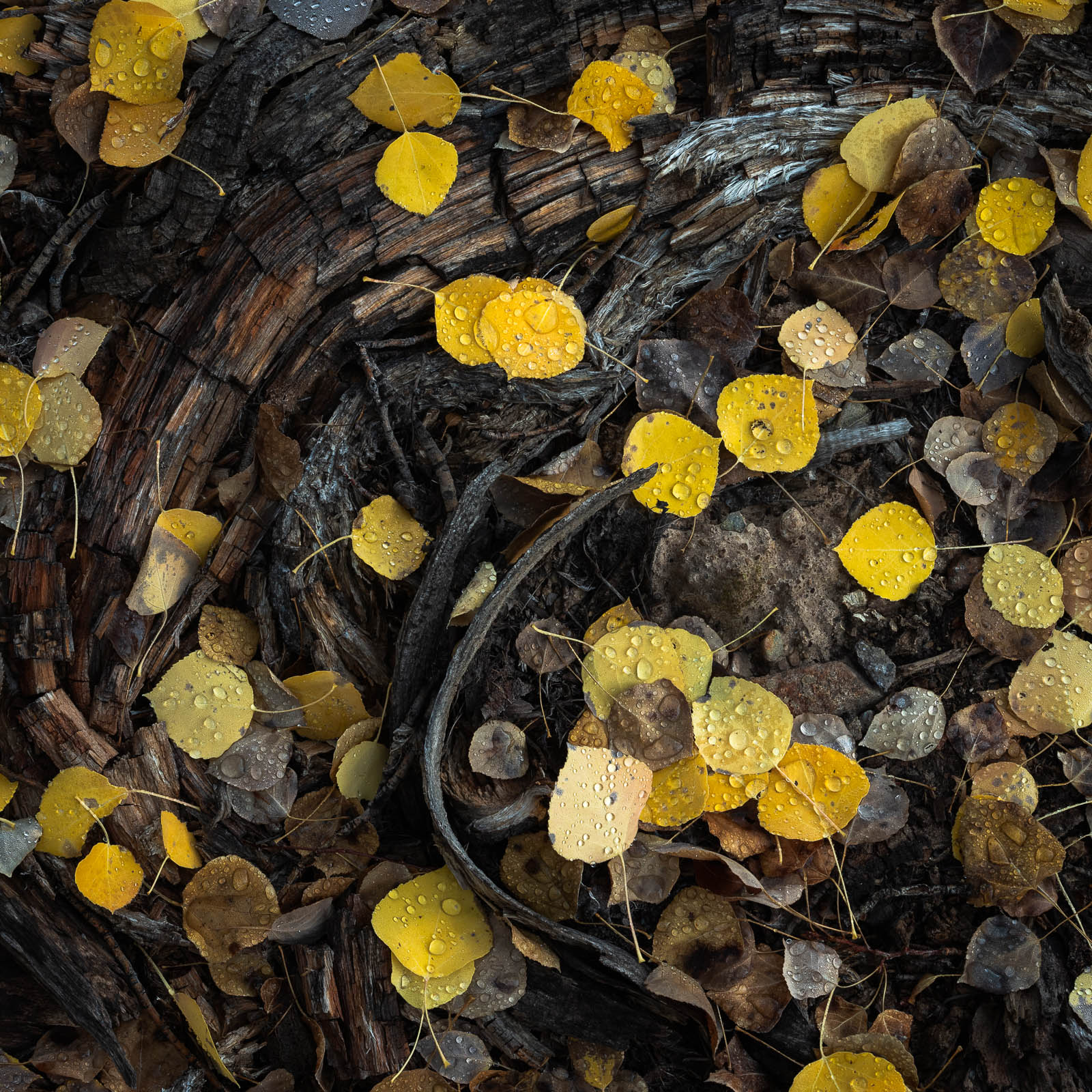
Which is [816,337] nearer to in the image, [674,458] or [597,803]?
[674,458]

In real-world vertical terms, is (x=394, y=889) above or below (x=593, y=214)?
below

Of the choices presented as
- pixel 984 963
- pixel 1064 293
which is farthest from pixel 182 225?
pixel 984 963

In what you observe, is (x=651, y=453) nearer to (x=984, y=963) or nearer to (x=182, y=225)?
(x=182, y=225)

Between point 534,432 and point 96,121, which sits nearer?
point 96,121

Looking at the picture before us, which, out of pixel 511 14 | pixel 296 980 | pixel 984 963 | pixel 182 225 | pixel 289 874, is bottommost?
pixel 984 963

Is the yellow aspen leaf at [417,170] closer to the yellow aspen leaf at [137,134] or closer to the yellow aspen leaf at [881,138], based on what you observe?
the yellow aspen leaf at [137,134]

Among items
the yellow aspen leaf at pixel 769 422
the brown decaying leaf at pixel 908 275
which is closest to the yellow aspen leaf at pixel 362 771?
the yellow aspen leaf at pixel 769 422

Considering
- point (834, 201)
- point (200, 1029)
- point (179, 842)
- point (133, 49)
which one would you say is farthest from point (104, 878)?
point (834, 201)
